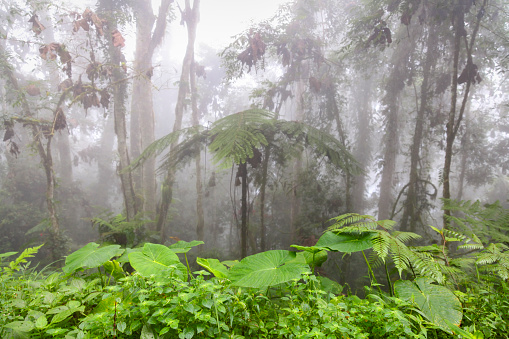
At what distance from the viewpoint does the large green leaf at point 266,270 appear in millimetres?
1051

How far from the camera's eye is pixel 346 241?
132 cm

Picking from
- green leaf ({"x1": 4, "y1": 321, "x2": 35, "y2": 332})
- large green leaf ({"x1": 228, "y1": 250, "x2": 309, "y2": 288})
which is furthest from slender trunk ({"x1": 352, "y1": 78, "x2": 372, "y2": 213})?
green leaf ({"x1": 4, "y1": 321, "x2": 35, "y2": 332})

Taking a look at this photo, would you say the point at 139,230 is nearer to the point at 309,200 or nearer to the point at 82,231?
the point at 309,200

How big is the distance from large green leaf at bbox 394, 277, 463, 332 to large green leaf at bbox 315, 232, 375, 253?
24 centimetres

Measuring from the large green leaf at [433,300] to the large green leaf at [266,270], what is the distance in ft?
1.53

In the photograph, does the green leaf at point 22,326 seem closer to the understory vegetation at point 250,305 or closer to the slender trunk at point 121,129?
the understory vegetation at point 250,305

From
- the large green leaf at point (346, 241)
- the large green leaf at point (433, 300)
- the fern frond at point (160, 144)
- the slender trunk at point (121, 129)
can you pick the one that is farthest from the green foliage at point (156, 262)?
the slender trunk at point (121, 129)

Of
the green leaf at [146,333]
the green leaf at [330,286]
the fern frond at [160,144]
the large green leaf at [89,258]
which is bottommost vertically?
the green leaf at [330,286]

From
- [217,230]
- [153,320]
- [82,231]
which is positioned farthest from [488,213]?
[82,231]

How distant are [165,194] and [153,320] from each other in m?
5.26

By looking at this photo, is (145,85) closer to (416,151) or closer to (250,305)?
(416,151)

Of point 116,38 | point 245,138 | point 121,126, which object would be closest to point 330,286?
point 245,138

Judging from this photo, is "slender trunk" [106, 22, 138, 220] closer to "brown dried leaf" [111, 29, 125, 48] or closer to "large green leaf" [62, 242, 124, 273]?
"brown dried leaf" [111, 29, 125, 48]

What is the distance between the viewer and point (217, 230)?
12.4 meters
